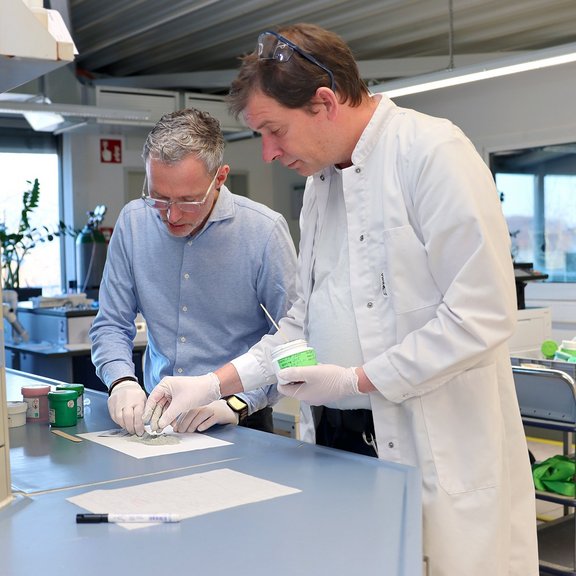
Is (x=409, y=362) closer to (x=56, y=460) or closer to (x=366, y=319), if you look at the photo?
(x=366, y=319)

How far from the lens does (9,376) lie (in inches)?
114

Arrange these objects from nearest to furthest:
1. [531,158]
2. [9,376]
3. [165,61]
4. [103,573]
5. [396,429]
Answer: [103,573] < [396,429] < [9,376] < [531,158] < [165,61]

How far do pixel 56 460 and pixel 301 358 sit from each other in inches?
23.2

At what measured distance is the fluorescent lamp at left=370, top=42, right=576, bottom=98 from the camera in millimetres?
4461

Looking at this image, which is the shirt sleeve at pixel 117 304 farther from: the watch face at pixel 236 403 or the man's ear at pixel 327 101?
the man's ear at pixel 327 101

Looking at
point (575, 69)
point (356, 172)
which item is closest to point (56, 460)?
point (356, 172)

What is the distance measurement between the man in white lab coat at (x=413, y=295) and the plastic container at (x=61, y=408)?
0.66 m

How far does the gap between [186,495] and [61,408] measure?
0.75 m

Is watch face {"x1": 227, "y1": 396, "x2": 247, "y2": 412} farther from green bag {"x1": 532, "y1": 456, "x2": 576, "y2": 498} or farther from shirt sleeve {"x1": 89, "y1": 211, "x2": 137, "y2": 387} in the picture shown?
green bag {"x1": 532, "y1": 456, "x2": 576, "y2": 498}

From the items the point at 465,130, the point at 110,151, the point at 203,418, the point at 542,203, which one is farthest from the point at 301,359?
the point at 110,151

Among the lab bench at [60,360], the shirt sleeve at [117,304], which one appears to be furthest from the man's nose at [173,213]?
the lab bench at [60,360]

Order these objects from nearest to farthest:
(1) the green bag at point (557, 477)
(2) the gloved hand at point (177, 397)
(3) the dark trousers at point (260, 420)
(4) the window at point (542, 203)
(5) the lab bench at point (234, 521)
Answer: (5) the lab bench at point (234, 521), (2) the gloved hand at point (177, 397), (3) the dark trousers at point (260, 420), (1) the green bag at point (557, 477), (4) the window at point (542, 203)

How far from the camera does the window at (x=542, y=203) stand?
717 cm

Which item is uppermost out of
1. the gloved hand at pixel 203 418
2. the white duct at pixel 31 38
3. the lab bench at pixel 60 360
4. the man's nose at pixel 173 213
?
the white duct at pixel 31 38
